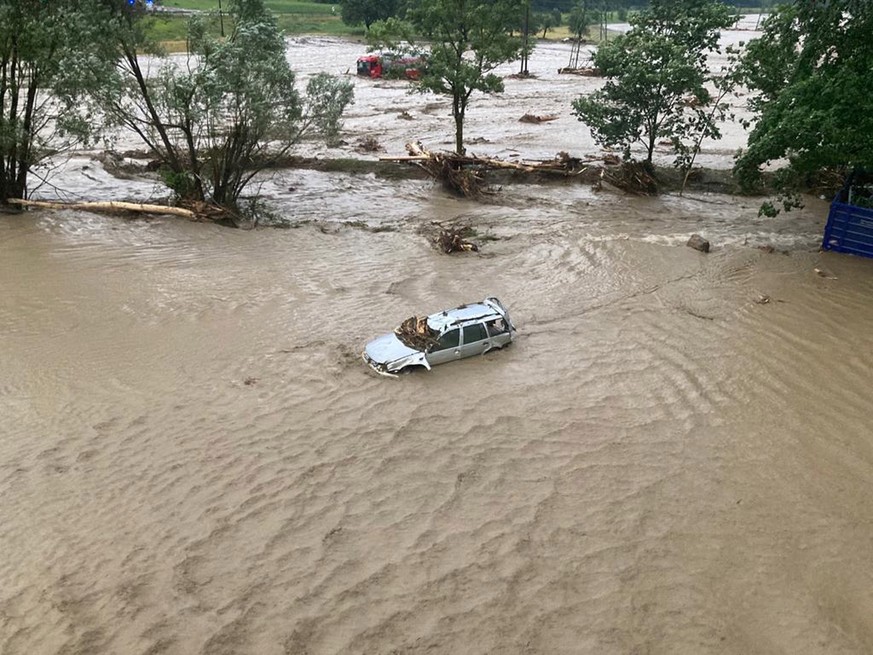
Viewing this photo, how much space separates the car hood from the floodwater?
38 cm

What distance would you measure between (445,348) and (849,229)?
35.7ft

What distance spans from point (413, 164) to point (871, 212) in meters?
15.3

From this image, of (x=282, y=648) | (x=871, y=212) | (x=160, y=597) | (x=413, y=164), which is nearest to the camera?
(x=282, y=648)

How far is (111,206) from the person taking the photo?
19734mm

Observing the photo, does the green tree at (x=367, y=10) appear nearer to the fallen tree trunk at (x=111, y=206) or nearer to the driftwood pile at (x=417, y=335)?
the fallen tree trunk at (x=111, y=206)

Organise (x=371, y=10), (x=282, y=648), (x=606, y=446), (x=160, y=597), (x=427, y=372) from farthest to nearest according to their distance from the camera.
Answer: (x=371, y=10) → (x=427, y=372) → (x=606, y=446) → (x=160, y=597) → (x=282, y=648)

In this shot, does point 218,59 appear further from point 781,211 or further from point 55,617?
point 781,211

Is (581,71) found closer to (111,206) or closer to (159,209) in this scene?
(159,209)

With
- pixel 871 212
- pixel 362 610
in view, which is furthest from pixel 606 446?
pixel 871 212

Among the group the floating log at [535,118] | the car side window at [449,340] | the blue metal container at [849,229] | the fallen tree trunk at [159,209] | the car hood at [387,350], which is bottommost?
→ the car hood at [387,350]

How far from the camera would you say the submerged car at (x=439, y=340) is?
436 inches

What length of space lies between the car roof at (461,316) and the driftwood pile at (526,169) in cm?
1157

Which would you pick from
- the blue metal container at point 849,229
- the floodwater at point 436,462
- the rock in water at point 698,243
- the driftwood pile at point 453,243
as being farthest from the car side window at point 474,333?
the blue metal container at point 849,229

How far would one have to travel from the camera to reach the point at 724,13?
20.2 m
